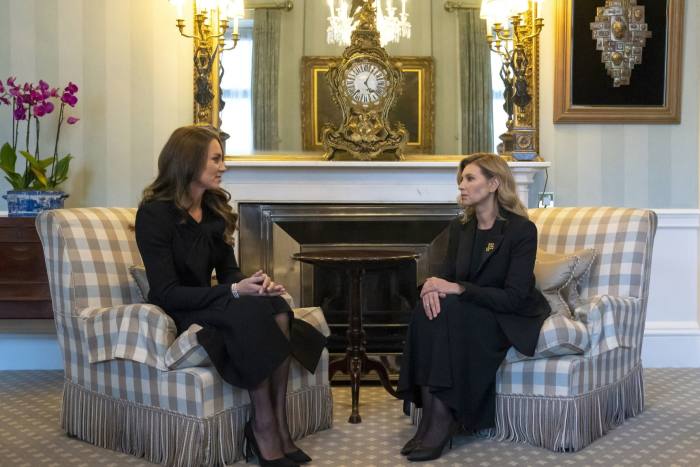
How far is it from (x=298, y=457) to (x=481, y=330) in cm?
80

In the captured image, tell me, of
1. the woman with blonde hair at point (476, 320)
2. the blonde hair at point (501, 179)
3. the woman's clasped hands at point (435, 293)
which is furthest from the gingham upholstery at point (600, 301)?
the blonde hair at point (501, 179)

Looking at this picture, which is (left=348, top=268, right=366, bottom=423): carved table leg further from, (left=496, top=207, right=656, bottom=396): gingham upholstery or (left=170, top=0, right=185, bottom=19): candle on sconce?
(left=170, top=0, right=185, bottom=19): candle on sconce

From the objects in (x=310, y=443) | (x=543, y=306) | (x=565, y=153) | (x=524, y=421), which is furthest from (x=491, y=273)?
(x=565, y=153)

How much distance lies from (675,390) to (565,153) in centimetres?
139

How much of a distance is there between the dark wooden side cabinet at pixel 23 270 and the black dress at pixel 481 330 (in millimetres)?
1945

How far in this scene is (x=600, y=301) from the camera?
3.27 metres

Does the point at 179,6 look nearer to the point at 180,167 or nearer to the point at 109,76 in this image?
the point at 109,76

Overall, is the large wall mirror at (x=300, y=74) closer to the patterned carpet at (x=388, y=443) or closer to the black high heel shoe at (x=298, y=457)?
the patterned carpet at (x=388, y=443)

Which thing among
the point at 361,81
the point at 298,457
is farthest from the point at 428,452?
the point at 361,81

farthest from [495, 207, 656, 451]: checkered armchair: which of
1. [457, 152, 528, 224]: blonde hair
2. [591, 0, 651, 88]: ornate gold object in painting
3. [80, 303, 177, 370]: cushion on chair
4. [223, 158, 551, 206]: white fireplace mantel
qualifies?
[80, 303, 177, 370]: cushion on chair

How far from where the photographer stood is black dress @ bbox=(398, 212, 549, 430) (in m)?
3.07

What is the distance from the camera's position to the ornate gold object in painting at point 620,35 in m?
4.58

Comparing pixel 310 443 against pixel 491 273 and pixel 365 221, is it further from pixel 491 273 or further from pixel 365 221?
pixel 365 221

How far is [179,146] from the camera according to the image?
10.3ft
